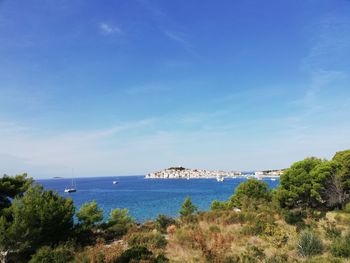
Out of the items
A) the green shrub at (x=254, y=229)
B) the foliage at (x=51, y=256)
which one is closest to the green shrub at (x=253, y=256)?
the green shrub at (x=254, y=229)

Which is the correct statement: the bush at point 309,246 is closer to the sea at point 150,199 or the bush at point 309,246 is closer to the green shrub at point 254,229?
the green shrub at point 254,229

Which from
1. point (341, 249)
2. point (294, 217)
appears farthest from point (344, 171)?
point (341, 249)

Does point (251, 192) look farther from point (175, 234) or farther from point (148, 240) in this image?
point (148, 240)

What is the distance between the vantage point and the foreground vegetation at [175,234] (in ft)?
35.1

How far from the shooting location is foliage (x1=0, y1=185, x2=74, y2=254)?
1267 cm

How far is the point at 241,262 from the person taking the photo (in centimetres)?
977

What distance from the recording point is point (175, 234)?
14992mm

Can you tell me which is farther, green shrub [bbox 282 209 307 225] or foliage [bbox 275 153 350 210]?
foliage [bbox 275 153 350 210]

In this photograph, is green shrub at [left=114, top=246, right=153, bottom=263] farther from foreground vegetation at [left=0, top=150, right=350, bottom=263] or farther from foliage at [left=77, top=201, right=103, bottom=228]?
foliage at [left=77, top=201, right=103, bottom=228]

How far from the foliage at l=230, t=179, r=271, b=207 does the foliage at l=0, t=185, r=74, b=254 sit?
18.5 metres

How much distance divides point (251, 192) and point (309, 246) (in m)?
20.2

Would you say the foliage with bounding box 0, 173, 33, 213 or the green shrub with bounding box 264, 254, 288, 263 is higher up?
the foliage with bounding box 0, 173, 33, 213

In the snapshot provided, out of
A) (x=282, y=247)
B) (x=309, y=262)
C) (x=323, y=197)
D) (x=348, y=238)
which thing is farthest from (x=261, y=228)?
(x=323, y=197)

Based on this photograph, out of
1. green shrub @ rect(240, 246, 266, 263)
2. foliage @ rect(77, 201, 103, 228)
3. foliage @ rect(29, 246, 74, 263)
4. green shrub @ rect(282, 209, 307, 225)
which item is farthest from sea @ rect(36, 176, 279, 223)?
green shrub @ rect(240, 246, 266, 263)
